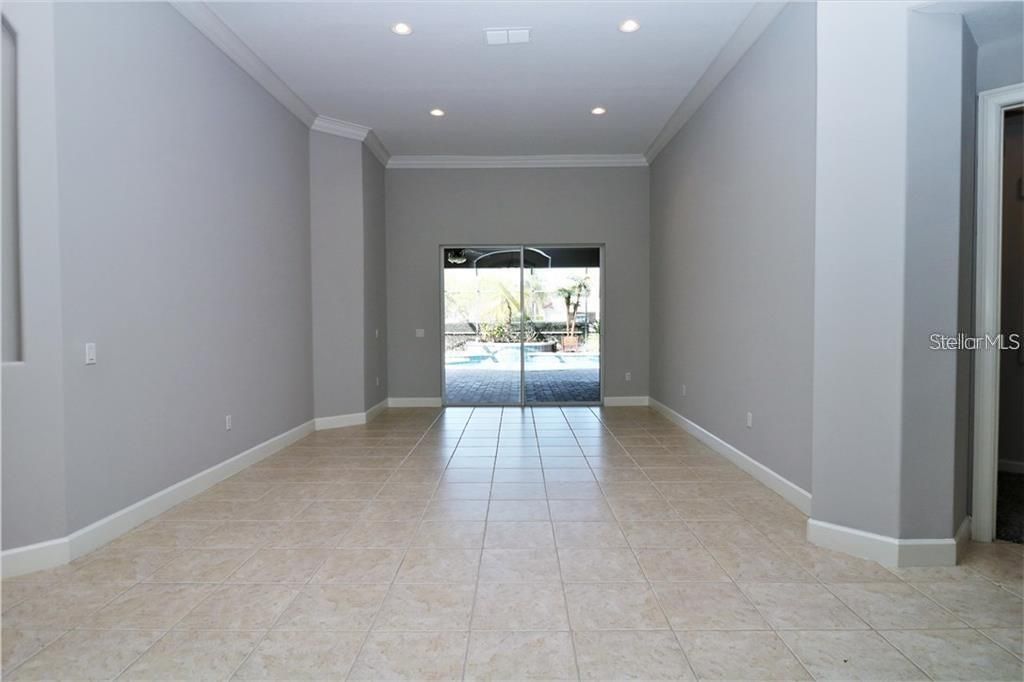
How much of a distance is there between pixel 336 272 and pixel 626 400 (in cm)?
413

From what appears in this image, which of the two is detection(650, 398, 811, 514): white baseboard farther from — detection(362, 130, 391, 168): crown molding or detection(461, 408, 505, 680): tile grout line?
detection(362, 130, 391, 168): crown molding

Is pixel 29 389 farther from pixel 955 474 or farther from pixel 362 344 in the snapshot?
pixel 955 474

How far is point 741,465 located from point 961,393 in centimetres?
187

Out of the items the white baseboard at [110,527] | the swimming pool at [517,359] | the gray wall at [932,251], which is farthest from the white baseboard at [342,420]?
the gray wall at [932,251]

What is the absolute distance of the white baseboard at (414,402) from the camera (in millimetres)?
7609

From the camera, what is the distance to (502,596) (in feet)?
7.70

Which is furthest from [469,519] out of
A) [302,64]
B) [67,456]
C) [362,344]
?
[302,64]

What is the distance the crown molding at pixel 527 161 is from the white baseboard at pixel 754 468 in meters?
3.48

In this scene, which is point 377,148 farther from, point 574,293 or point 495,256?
point 574,293

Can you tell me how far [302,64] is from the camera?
15.3 ft

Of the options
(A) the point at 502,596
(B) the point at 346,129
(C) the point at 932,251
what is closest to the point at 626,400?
(B) the point at 346,129

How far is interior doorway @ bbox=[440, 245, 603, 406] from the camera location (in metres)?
7.70

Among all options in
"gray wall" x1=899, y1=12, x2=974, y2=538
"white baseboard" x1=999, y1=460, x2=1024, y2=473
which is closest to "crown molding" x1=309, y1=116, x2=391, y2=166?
"gray wall" x1=899, y1=12, x2=974, y2=538

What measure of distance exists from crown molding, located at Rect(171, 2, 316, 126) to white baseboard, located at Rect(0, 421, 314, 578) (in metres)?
3.10
